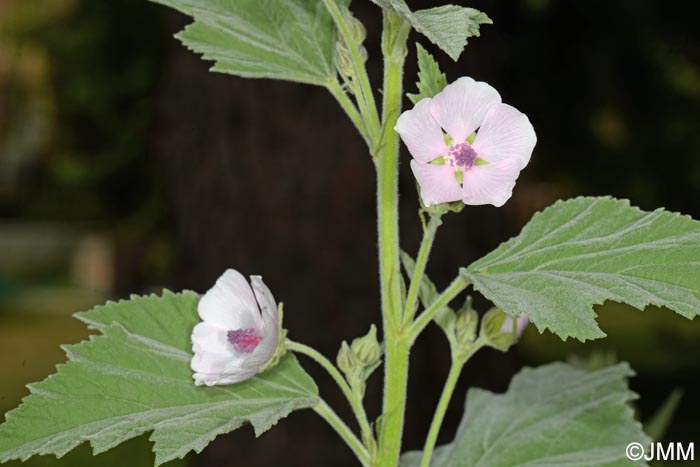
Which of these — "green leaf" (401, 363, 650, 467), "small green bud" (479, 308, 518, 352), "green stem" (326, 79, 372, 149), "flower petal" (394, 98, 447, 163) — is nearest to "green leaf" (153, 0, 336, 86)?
"green stem" (326, 79, 372, 149)

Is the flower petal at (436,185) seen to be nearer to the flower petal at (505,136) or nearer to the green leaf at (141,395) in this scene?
the flower petal at (505,136)

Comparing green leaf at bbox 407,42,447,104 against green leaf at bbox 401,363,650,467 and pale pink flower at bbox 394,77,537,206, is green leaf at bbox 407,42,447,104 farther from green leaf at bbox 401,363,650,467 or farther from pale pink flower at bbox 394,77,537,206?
green leaf at bbox 401,363,650,467

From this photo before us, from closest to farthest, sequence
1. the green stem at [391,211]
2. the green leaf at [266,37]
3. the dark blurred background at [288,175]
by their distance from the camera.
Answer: the green stem at [391,211], the green leaf at [266,37], the dark blurred background at [288,175]

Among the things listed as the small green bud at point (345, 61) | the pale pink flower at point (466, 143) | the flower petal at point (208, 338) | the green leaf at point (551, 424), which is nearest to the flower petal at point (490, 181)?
the pale pink flower at point (466, 143)

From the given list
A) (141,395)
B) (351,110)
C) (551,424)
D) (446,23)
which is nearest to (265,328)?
(141,395)

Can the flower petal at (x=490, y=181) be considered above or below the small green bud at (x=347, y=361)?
above

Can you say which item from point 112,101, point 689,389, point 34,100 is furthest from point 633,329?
point 34,100

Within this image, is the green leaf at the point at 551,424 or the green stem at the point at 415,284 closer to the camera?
the green stem at the point at 415,284
